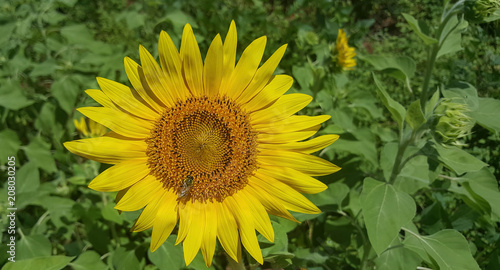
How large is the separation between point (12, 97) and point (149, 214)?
191cm

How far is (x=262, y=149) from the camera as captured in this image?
5.70 ft

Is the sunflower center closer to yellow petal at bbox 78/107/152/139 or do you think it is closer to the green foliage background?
yellow petal at bbox 78/107/152/139

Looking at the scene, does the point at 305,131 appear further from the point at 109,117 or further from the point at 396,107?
the point at 109,117

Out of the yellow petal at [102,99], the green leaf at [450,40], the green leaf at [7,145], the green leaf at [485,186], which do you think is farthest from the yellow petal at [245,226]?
the green leaf at [7,145]

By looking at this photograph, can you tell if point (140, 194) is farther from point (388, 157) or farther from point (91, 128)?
point (91, 128)

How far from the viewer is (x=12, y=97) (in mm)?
2838

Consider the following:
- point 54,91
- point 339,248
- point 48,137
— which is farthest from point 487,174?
point 48,137

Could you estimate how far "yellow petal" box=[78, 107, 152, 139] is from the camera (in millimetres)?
1551

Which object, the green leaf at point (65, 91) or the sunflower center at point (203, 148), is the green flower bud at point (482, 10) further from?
the green leaf at point (65, 91)

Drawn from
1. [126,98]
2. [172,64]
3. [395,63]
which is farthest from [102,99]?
[395,63]

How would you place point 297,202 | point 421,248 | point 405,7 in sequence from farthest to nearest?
1. point 405,7
2. point 421,248
3. point 297,202

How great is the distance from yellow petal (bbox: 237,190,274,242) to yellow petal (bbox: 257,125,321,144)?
23 cm

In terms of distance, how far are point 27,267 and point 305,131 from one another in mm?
1381

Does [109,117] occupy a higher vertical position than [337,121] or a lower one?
higher
